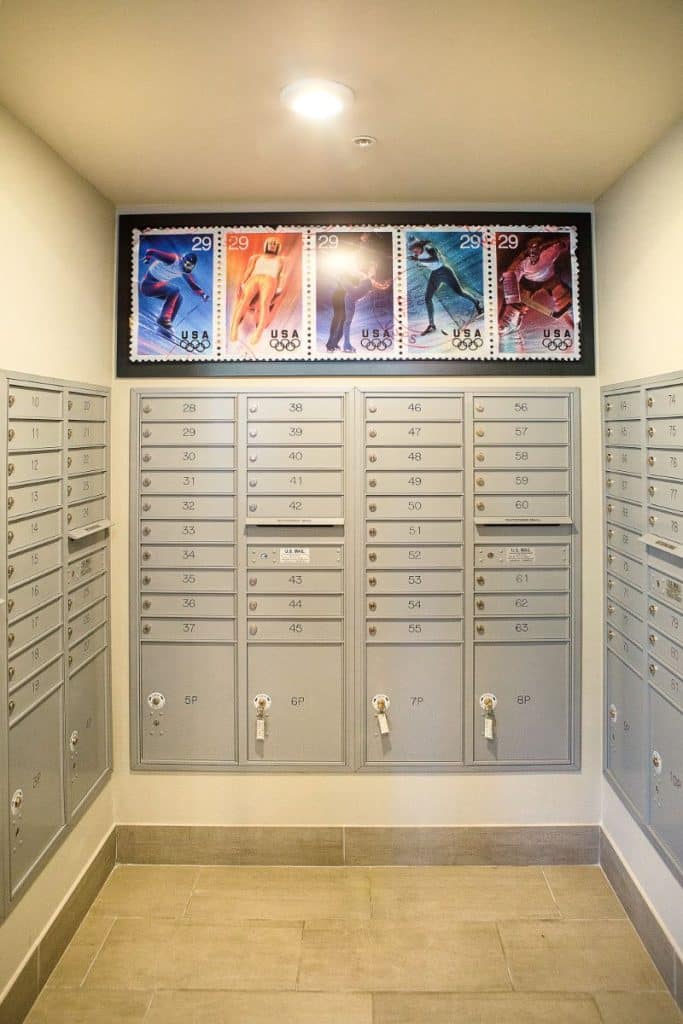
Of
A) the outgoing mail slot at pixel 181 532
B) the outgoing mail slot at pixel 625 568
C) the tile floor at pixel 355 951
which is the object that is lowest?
the tile floor at pixel 355 951

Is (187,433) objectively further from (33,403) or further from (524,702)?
(524,702)

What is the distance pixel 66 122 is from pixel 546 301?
5.66 feet

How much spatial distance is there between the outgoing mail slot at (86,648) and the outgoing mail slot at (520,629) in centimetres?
135

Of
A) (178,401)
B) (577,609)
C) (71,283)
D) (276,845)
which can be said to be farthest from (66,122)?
(276,845)

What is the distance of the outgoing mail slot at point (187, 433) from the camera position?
3.23 metres

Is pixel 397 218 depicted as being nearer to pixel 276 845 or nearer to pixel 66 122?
pixel 66 122

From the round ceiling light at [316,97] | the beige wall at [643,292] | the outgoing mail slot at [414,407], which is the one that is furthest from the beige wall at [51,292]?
the beige wall at [643,292]

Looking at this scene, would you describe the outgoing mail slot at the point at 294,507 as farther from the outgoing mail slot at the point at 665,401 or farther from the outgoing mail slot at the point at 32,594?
the outgoing mail slot at the point at 665,401

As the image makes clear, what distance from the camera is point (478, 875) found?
320 centimetres

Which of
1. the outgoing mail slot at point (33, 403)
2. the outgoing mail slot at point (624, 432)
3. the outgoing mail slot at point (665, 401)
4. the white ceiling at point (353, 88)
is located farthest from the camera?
the outgoing mail slot at point (624, 432)

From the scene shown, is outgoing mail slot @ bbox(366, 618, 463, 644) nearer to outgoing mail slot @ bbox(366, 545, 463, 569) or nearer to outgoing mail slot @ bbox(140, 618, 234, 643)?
outgoing mail slot @ bbox(366, 545, 463, 569)

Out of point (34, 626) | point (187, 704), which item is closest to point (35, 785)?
point (34, 626)

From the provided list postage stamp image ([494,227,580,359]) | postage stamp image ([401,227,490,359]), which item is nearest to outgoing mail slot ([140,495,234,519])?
postage stamp image ([401,227,490,359])

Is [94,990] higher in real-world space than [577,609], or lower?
lower
